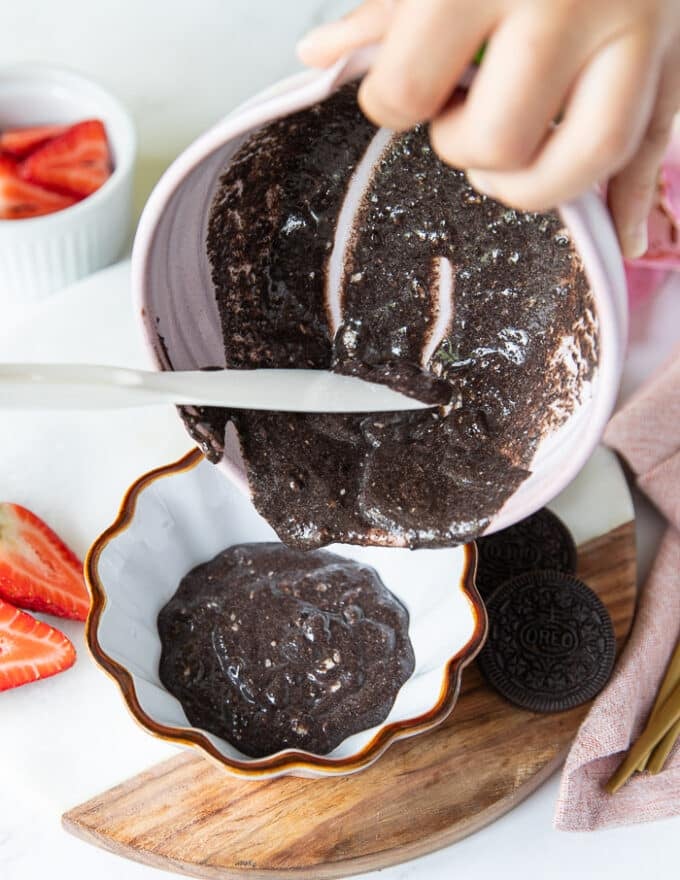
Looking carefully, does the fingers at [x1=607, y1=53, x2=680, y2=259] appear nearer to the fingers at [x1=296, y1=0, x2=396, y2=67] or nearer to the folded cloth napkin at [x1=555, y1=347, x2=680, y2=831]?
the fingers at [x1=296, y1=0, x2=396, y2=67]

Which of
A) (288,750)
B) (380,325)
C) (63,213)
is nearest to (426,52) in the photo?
(380,325)

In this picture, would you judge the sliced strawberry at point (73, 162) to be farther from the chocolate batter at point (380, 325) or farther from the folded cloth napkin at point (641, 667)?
the folded cloth napkin at point (641, 667)

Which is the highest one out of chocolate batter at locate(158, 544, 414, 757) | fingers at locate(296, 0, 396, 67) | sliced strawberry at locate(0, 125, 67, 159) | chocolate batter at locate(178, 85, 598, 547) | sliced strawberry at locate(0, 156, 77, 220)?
fingers at locate(296, 0, 396, 67)

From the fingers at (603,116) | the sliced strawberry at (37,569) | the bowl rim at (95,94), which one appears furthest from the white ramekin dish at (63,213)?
the fingers at (603,116)

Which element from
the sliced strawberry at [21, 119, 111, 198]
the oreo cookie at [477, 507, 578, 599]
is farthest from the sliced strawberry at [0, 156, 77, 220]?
the oreo cookie at [477, 507, 578, 599]

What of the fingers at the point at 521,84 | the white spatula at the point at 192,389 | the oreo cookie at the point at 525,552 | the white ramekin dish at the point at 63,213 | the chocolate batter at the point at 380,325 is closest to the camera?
the fingers at the point at 521,84

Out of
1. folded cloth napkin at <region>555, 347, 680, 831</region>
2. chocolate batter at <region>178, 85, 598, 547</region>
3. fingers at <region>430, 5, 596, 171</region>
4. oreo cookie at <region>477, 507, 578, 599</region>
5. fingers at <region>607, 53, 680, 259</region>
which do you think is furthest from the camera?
oreo cookie at <region>477, 507, 578, 599</region>

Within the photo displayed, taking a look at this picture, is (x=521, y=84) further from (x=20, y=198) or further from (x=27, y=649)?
(x=20, y=198)
